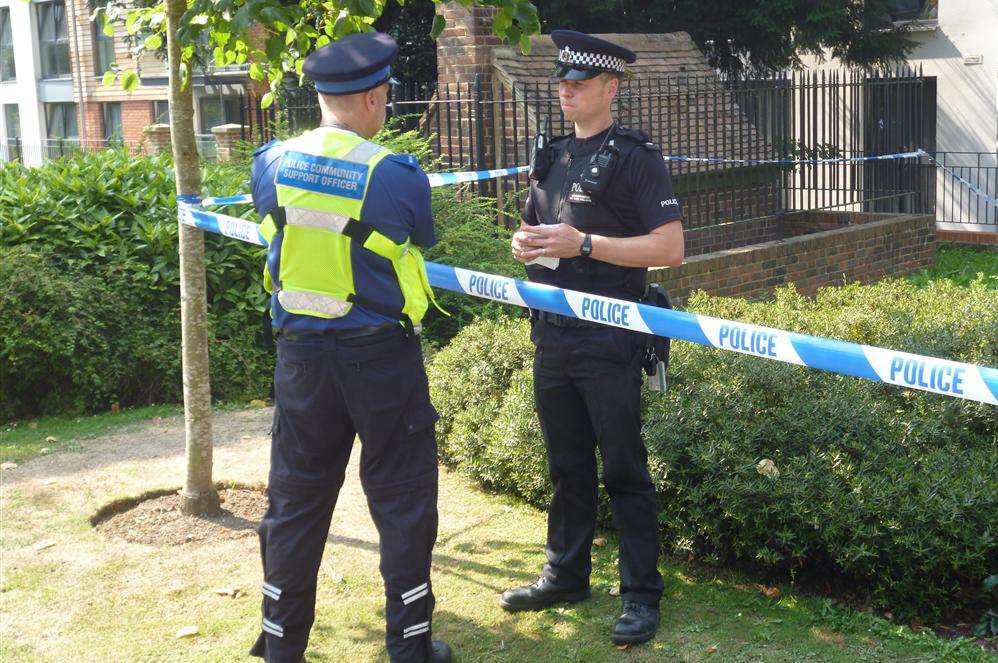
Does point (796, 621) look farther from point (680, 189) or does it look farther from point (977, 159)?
point (977, 159)

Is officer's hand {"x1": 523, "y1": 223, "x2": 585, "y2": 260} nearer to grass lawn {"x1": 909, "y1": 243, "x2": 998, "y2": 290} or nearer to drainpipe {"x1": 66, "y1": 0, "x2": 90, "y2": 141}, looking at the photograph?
grass lawn {"x1": 909, "y1": 243, "x2": 998, "y2": 290}

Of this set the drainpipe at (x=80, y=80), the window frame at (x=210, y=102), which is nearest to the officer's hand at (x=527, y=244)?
the window frame at (x=210, y=102)

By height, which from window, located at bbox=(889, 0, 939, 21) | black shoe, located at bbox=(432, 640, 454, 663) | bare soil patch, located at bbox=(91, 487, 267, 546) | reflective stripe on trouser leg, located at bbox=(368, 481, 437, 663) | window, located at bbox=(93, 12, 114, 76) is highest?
window, located at bbox=(93, 12, 114, 76)

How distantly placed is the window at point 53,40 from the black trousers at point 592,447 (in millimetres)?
28436

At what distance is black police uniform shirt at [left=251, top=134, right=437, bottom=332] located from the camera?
A: 3.44 metres

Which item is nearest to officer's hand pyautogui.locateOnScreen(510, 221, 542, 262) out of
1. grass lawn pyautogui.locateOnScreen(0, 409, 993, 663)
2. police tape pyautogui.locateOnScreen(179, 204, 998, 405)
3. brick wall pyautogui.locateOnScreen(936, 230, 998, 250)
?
police tape pyautogui.locateOnScreen(179, 204, 998, 405)

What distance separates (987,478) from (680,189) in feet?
22.8

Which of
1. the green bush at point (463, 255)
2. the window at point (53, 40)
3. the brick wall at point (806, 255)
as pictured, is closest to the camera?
the green bush at point (463, 255)

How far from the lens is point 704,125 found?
1135cm

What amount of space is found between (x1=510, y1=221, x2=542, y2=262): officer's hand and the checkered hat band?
593mm

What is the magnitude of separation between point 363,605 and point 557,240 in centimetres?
165

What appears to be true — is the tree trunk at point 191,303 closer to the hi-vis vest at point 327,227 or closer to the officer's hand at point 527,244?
the hi-vis vest at point 327,227

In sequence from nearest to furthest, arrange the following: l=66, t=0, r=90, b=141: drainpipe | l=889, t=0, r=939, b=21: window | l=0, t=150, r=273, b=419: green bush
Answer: l=0, t=150, r=273, b=419: green bush → l=889, t=0, r=939, b=21: window → l=66, t=0, r=90, b=141: drainpipe

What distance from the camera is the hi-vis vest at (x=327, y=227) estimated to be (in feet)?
11.2
